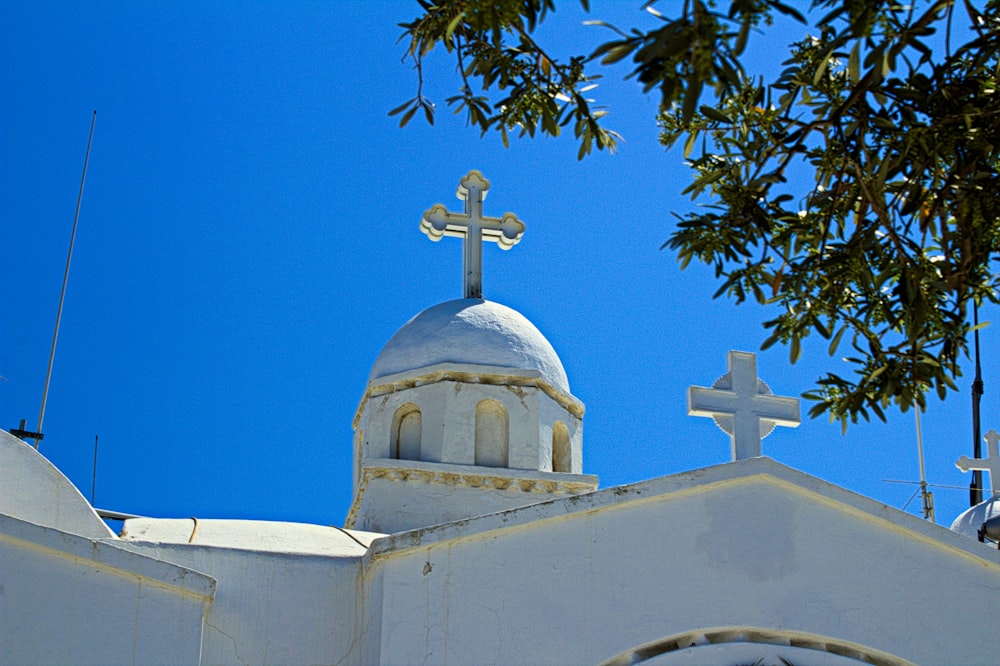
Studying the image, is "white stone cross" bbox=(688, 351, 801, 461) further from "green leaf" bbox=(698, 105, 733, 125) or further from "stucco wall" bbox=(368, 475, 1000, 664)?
"green leaf" bbox=(698, 105, 733, 125)

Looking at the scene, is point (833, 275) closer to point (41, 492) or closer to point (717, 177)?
point (717, 177)

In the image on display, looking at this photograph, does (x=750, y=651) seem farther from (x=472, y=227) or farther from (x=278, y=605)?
(x=472, y=227)

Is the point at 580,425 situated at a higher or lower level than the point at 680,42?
higher

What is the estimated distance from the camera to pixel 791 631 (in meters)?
12.0

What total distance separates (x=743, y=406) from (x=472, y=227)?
222 inches

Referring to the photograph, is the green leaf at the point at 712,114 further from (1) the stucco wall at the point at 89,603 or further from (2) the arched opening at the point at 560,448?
(2) the arched opening at the point at 560,448

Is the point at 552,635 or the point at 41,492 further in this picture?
the point at 41,492

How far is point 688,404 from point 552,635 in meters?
3.98

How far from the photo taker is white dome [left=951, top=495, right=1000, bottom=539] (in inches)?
722

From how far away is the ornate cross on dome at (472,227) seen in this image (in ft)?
63.6

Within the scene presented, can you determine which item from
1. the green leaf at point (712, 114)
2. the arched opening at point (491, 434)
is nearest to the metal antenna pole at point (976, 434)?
the arched opening at point (491, 434)

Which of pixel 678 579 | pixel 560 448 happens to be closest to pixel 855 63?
pixel 678 579

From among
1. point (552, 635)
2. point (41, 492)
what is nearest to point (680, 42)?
point (552, 635)

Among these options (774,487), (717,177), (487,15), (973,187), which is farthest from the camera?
(774,487)
